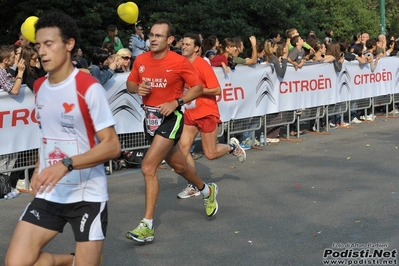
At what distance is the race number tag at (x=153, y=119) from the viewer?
741cm

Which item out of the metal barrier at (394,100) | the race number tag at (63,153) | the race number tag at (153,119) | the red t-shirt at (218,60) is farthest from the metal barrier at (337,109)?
the race number tag at (63,153)

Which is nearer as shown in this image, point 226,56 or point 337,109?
point 226,56

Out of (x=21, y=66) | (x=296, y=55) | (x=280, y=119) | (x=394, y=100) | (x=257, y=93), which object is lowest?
(x=394, y=100)

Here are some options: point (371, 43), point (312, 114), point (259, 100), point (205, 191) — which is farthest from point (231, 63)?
point (371, 43)

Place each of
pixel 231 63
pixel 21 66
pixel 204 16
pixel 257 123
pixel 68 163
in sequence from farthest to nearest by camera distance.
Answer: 1. pixel 204 16
2. pixel 257 123
3. pixel 231 63
4. pixel 21 66
5. pixel 68 163

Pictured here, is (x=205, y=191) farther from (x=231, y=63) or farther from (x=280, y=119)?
(x=280, y=119)

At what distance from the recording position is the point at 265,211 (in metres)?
8.36

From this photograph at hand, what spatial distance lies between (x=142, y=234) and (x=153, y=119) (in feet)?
3.76

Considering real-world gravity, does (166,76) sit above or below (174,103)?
above

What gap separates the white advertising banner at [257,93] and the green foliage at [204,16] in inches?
235

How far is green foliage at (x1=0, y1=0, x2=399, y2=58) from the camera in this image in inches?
764

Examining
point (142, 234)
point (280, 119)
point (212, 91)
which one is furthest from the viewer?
point (280, 119)

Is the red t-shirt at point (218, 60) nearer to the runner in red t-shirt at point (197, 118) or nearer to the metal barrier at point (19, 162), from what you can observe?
the runner in red t-shirt at point (197, 118)

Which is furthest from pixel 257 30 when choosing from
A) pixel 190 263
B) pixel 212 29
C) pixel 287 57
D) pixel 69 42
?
pixel 69 42
